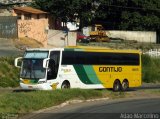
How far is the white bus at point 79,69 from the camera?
33.1 metres

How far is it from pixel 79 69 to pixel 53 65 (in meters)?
2.35

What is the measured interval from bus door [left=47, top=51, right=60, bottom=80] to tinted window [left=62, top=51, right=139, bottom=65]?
47cm

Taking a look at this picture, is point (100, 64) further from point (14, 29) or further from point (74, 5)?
point (74, 5)

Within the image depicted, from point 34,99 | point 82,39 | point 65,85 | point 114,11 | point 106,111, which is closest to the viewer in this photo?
point 106,111

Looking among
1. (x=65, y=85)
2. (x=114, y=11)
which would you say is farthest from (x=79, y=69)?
(x=114, y=11)

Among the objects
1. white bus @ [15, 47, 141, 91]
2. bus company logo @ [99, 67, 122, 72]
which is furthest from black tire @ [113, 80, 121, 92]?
bus company logo @ [99, 67, 122, 72]

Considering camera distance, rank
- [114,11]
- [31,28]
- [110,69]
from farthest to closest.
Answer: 1. [114,11]
2. [31,28]
3. [110,69]

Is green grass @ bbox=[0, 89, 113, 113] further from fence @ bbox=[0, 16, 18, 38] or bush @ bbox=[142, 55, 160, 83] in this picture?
fence @ bbox=[0, 16, 18, 38]

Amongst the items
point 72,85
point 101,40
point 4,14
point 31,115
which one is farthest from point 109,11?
point 31,115

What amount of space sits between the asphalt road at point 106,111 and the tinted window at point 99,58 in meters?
9.31

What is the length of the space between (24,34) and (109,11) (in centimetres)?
2319

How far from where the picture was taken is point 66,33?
63.3 meters

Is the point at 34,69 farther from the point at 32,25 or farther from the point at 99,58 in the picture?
the point at 32,25

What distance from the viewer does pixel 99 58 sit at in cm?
3666
